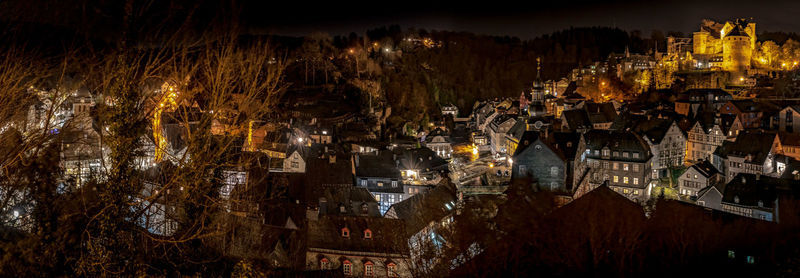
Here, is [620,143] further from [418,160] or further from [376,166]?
[376,166]

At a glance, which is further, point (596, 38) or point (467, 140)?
point (596, 38)

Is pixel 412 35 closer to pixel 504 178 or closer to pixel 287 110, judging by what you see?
pixel 287 110

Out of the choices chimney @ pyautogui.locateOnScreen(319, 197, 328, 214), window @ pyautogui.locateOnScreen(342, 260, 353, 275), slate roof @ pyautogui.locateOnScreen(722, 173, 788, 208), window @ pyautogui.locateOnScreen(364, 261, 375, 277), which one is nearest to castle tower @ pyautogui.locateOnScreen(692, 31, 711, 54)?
slate roof @ pyautogui.locateOnScreen(722, 173, 788, 208)

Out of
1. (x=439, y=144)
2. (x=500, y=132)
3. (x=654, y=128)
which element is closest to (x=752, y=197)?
(x=654, y=128)

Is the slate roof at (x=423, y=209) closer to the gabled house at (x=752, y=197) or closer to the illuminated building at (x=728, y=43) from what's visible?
the gabled house at (x=752, y=197)

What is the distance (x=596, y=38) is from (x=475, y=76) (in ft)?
94.0

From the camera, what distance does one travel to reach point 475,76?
6800cm

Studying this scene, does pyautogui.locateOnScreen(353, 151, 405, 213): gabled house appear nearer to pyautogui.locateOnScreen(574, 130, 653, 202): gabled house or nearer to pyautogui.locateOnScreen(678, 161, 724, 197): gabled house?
pyautogui.locateOnScreen(574, 130, 653, 202): gabled house

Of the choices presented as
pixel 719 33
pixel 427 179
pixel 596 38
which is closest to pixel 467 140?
pixel 427 179

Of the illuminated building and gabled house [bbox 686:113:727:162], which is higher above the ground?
the illuminated building

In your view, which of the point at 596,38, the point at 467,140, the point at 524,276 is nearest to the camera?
the point at 524,276

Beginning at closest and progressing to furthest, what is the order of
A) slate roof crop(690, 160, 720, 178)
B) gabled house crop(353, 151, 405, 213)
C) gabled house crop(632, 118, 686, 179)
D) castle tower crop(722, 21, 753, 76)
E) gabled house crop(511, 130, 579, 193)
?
gabled house crop(511, 130, 579, 193)
gabled house crop(353, 151, 405, 213)
slate roof crop(690, 160, 720, 178)
gabled house crop(632, 118, 686, 179)
castle tower crop(722, 21, 753, 76)

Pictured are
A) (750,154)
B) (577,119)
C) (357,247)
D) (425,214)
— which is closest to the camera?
(357,247)

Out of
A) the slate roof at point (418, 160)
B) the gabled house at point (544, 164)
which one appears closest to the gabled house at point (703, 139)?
the gabled house at point (544, 164)
